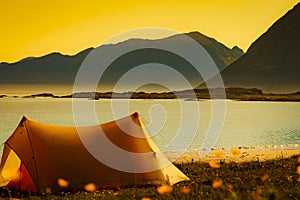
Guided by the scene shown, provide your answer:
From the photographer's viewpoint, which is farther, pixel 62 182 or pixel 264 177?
pixel 264 177

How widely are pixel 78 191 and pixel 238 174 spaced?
543 centimetres

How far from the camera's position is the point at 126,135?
16.8 m

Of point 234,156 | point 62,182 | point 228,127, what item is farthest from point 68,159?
point 228,127

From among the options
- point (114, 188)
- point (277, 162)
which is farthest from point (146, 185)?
point (277, 162)

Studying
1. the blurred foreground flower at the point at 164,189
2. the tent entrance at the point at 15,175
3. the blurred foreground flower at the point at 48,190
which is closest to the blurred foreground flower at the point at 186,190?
the blurred foreground flower at the point at 164,189

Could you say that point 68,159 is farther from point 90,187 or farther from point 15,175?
point 15,175

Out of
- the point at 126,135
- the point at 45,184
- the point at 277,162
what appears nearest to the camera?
the point at 45,184

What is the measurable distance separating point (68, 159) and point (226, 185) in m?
4.51

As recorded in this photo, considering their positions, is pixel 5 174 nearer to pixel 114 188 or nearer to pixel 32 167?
pixel 32 167

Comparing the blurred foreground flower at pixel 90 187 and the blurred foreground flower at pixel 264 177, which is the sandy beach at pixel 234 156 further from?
the blurred foreground flower at pixel 90 187

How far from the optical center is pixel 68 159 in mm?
16219

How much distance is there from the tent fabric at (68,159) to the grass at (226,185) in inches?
18.0

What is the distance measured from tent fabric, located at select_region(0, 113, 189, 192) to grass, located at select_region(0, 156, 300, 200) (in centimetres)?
46

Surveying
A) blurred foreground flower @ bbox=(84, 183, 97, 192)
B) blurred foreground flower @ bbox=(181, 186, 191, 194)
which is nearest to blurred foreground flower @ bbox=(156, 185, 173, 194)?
blurred foreground flower @ bbox=(181, 186, 191, 194)
